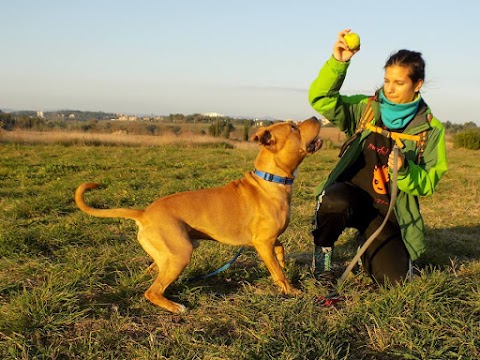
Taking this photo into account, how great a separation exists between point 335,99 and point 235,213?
144 cm

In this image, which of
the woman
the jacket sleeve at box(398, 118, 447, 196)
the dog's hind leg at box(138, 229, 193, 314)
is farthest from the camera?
the woman

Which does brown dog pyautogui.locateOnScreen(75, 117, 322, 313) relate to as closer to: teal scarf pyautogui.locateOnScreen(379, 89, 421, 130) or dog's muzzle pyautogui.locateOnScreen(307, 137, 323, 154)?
dog's muzzle pyautogui.locateOnScreen(307, 137, 323, 154)

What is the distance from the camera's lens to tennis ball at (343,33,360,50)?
11.3 feet

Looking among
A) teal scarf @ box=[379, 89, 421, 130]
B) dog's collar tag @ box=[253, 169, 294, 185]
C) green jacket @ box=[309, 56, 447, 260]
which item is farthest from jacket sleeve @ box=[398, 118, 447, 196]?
dog's collar tag @ box=[253, 169, 294, 185]

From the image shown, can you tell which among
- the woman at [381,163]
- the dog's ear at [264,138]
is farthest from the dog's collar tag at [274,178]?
the woman at [381,163]

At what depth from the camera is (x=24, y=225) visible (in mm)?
5500

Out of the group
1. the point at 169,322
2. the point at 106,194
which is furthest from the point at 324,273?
the point at 106,194

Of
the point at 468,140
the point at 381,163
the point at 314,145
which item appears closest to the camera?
the point at 314,145

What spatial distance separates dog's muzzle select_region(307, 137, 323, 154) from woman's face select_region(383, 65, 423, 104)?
0.74m

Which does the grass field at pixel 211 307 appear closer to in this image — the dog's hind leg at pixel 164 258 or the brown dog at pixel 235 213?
the dog's hind leg at pixel 164 258

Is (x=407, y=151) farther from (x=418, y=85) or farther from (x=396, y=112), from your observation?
(x=418, y=85)

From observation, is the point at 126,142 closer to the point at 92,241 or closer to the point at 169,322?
the point at 92,241

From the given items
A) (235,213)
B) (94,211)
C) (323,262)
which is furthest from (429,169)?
Result: (94,211)

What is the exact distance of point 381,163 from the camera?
413 cm
